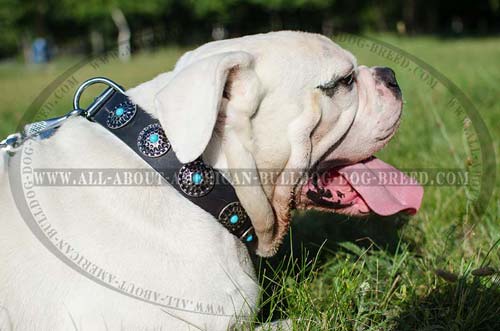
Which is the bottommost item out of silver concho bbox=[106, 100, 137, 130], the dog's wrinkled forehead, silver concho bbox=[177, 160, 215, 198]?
silver concho bbox=[177, 160, 215, 198]

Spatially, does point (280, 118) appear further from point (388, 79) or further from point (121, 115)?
point (388, 79)

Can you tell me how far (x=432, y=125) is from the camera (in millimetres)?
5102

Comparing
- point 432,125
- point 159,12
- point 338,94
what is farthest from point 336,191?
point 159,12

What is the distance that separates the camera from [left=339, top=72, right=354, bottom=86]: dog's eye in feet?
7.71

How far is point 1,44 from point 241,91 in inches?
2010

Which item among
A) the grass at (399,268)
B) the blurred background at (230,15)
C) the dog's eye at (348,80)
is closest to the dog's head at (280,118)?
the dog's eye at (348,80)

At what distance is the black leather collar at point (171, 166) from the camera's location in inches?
77.3

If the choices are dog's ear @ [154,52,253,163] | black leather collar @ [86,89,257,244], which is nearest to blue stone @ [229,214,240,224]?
black leather collar @ [86,89,257,244]

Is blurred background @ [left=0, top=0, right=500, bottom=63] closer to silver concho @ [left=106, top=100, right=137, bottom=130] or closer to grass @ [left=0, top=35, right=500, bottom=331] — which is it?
grass @ [left=0, top=35, right=500, bottom=331]

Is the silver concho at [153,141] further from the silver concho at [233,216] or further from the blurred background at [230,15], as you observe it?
the blurred background at [230,15]

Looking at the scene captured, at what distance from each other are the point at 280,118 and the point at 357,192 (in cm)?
61

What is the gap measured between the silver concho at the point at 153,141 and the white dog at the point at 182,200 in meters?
0.07

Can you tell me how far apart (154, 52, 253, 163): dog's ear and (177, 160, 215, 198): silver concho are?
116 millimetres

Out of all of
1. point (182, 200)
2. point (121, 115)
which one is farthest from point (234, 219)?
point (121, 115)
